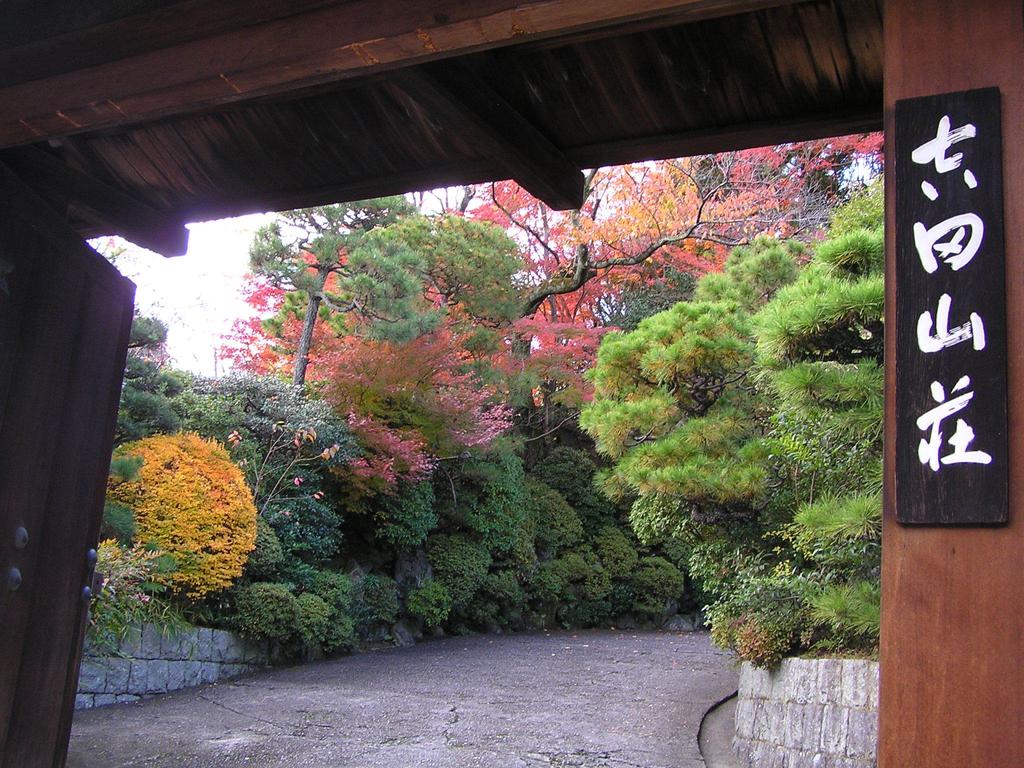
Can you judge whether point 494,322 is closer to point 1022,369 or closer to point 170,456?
point 170,456

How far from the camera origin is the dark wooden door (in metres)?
2.38

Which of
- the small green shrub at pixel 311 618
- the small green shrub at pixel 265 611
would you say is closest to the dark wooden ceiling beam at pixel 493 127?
the small green shrub at pixel 265 611

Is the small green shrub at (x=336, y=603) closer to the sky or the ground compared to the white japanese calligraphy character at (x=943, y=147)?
closer to the ground

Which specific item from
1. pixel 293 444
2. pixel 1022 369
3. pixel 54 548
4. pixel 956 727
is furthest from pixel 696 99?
pixel 293 444

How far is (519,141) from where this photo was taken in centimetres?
230

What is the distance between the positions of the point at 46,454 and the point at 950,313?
7.95 feet

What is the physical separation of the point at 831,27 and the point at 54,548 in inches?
101

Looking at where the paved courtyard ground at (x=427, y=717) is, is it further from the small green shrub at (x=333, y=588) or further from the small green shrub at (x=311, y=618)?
the small green shrub at (x=333, y=588)

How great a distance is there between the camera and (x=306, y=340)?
31.5 ft

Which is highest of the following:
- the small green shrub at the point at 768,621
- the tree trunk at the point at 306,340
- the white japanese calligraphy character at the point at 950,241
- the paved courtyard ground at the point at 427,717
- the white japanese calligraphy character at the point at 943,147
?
the tree trunk at the point at 306,340

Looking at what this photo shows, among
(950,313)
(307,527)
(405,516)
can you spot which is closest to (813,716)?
(950,313)

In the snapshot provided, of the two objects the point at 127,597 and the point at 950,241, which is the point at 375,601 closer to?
the point at 127,597

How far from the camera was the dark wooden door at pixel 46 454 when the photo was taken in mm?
2385

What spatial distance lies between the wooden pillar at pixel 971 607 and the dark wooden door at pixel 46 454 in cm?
225
